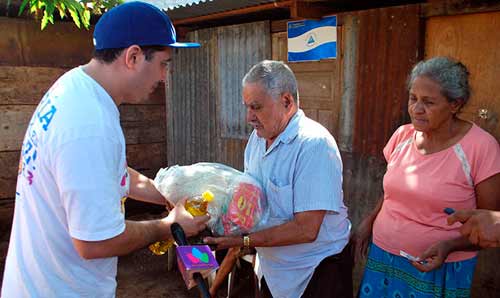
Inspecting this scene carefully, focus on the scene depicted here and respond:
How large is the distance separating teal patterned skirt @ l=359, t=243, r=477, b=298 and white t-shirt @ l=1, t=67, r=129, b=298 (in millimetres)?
1406

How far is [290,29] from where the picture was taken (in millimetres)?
4141

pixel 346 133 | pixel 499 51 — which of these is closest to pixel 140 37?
pixel 499 51

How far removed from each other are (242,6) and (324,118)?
1.39 meters

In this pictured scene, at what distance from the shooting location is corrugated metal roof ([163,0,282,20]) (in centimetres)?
404

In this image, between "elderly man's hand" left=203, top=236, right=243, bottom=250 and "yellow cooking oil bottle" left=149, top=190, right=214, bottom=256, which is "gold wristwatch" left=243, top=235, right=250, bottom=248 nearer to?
"elderly man's hand" left=203, top=236, right=243, bottom=250

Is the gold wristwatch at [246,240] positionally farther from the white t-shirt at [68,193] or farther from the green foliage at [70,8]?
the green foliage at [70,8]

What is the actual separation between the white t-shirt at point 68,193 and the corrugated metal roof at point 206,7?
2.76 meters

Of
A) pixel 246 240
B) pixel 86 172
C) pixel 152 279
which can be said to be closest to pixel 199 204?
pixel 246 240

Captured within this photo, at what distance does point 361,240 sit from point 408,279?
377 mm

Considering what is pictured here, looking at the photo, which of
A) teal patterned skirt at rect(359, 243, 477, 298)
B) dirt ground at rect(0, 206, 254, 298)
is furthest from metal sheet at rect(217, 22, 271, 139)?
teal patterned skirt at rect(359, 243, 477, 298)

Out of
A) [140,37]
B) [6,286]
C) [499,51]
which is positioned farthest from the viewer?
[499,51]

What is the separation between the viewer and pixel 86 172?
1321mm

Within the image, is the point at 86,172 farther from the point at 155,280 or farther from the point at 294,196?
the point at 155,280

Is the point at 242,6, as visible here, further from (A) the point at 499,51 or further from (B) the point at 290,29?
(A) the point at 499,51
